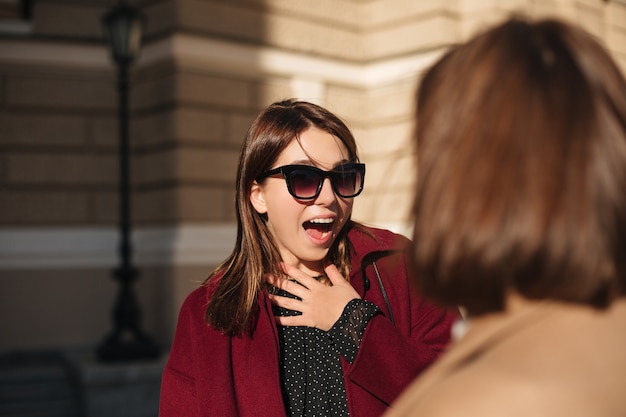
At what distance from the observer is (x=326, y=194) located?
2.31 metres

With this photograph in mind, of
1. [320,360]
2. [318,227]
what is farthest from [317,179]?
[320,360]

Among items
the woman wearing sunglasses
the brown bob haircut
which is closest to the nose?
the woman wearing sunglasses

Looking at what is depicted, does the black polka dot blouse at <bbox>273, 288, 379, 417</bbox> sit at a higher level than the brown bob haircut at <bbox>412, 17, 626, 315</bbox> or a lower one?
lower

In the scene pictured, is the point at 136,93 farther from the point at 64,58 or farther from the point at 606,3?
the point at 606,3

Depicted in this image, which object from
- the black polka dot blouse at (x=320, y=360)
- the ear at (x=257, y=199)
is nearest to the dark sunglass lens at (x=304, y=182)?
the ear at (x=257, y=199)

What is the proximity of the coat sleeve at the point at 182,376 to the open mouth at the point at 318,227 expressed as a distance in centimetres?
35

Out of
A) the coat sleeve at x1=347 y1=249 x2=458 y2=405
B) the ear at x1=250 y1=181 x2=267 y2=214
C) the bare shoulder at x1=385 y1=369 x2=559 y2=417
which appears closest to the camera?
the bare shoulder at x1=385 y1=369 x2=559 y2=417

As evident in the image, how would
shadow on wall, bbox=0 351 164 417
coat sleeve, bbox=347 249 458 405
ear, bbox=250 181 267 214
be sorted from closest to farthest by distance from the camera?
1. coat sleeve, bbox=347 249 458 405
2. ear, bbox=250 181 267 214
3. shadow on wall, bbox=0 351 164 417

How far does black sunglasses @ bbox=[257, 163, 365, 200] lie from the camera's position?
229 centimetres

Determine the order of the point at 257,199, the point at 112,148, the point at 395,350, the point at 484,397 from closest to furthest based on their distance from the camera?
the point at 484,397
the point at 395,350
the point at 257,199
the point at 112,148

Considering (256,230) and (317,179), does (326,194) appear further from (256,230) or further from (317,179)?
(256,230)

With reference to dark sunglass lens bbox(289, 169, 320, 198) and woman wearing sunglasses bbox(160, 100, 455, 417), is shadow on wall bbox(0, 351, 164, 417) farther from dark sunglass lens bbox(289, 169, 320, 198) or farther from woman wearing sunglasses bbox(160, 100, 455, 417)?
dark sunglass lens bbox(289, 169, 320, 198)

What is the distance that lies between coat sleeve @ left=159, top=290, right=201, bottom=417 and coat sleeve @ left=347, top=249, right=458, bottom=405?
1.33ft

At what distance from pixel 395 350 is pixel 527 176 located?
50.2 inches
